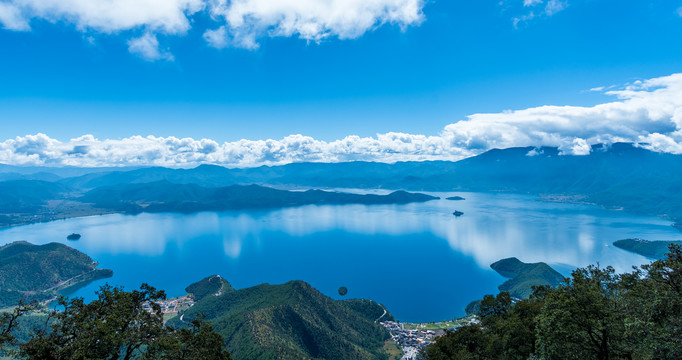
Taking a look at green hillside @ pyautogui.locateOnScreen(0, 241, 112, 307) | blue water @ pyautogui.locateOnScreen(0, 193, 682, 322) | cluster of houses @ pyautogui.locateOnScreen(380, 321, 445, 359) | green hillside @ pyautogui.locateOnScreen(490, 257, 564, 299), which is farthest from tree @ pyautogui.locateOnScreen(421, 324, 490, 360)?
green hillside @ pyautogui.locateOnScreen(0, 241, 112, 307)

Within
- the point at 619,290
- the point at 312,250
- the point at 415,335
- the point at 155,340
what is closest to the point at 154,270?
the point at 312,250

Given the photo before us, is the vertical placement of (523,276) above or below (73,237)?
below

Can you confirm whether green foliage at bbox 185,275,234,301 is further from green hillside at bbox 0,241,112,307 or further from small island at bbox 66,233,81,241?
small island at bbox 66,233,81,241

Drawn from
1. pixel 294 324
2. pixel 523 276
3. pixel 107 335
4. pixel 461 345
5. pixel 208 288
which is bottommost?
pixel 523 276

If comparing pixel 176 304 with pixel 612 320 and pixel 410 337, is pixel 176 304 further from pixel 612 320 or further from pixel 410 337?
pixel 612 320

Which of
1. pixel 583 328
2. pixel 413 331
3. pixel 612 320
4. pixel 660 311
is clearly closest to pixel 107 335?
pixel 583 328

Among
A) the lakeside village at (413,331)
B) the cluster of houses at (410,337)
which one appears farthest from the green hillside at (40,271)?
the cluster of houses at (410,337)

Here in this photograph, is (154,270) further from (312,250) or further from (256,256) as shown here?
(312,250)
